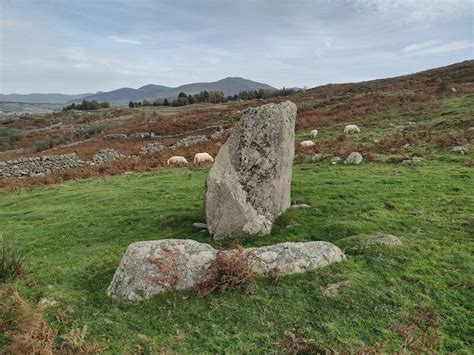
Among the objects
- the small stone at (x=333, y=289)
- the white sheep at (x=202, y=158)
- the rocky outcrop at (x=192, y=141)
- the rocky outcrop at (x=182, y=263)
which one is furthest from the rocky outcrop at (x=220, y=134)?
the small stone at (x=333, y=289)

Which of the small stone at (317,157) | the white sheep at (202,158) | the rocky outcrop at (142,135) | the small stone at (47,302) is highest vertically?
the small stone at (317,157)

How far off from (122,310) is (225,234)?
458cm

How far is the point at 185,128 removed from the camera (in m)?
53.6

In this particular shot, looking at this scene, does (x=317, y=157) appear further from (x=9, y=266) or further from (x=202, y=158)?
(x=9, y=266)

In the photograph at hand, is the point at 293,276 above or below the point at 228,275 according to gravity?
below

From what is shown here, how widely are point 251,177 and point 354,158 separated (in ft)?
38.8

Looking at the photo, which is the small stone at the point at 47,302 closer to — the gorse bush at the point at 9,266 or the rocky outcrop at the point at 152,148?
the gorse bush at the point at 9,266

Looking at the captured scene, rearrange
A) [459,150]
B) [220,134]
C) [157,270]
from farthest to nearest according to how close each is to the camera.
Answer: [220,134]
[459,150]
[157,270]

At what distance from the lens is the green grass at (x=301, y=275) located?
7711 mm

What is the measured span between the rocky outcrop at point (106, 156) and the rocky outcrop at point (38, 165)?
51.7 inches

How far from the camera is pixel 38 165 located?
123ft

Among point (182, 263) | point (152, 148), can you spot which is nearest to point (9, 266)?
point (182, 263)

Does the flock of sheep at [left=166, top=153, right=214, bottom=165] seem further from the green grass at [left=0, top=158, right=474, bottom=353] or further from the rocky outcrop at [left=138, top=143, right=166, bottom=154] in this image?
the green grass at [left=0, top=158, right=474, bottom=353]

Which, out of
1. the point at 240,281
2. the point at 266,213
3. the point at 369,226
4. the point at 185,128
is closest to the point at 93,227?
the point at 266,213
